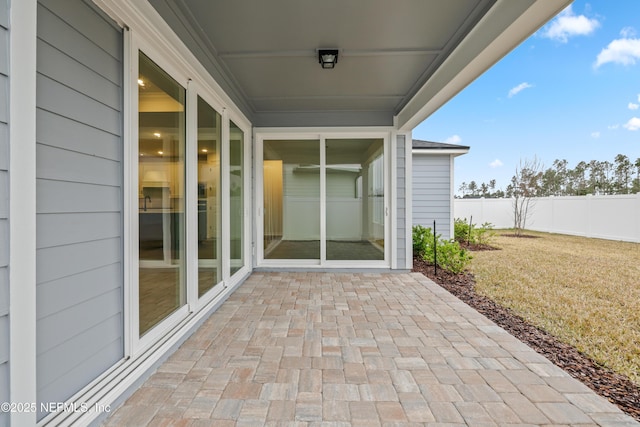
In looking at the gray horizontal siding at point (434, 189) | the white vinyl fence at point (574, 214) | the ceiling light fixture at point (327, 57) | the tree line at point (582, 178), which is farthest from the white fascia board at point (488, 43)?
the tree line at point (582, 178)

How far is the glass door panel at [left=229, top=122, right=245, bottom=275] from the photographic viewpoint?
3.92 meters

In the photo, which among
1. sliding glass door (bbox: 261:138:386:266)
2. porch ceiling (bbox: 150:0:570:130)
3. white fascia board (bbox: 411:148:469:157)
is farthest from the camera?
white fascia board (bbox: 411:148:469:157)

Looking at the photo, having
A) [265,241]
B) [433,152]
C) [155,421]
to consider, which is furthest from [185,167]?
[433,152]

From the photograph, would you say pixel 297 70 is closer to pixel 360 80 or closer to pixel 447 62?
pixel 360 80

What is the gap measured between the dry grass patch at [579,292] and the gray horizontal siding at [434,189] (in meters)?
1.44

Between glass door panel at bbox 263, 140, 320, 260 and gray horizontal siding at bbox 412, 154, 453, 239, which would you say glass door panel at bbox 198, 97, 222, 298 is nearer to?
glass door panel at bbox 263, 140, 320, 260

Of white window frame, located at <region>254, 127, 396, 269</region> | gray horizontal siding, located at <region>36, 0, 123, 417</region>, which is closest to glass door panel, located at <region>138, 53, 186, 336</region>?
gray horizontal siding, located at <region>36, 0, 123, 417</region>

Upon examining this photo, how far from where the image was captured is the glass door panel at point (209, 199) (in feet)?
9.50

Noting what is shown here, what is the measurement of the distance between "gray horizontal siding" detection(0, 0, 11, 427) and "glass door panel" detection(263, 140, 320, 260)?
4021 mm

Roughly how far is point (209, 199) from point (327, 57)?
6.26 ft

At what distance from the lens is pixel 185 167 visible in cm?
255

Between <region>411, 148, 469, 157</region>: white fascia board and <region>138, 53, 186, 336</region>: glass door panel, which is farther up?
<region>411, 148, 469, 157</region>: white fascia board

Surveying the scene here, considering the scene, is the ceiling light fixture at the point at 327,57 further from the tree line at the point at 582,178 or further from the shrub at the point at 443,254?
the tree line at the point at 582,178

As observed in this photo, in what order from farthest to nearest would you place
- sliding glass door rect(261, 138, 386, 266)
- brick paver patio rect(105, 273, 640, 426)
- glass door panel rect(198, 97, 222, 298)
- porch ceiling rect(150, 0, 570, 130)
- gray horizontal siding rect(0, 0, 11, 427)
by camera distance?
sliding glass door rect(261, 138, 386, 266) < glass door panel rect(198, 97, 222, 298) < porch ceiling rect(150, 0, 570, 130) < brick paver patio rect(105, 273, 640, 426) < gray horizontal siding rect(0, 0, 11, 427)
